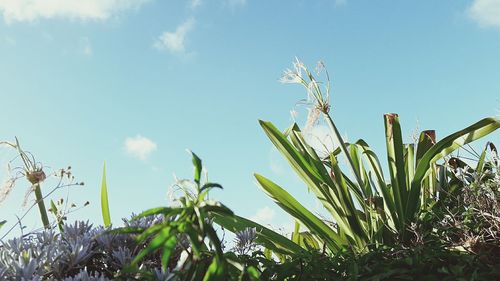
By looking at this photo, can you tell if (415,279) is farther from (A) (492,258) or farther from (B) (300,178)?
(B) (300,178)

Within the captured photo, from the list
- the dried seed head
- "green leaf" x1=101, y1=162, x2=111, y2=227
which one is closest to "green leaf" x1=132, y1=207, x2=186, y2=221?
"green leaf" x1=101, y1=162, x2=111, y2=227

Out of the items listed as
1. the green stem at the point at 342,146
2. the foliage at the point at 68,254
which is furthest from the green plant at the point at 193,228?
the green stem at the point at 342,146

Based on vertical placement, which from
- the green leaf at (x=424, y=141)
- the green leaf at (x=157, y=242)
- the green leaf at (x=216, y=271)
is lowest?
the green leaf at (x=216, y=271)

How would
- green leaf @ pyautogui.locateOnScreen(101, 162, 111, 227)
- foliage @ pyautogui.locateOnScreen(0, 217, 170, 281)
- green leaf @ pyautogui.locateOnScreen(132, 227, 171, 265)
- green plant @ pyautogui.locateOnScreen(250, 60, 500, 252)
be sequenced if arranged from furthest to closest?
1. green plant @ pyautogui.locateOnScreen(250, 60, 500, 252)
2. green leaf @ pyautogui.locateOnScreen(101, 162, 111, 227)
3. foliage @ pyautogui.locateOnScreen(0, 217, 170, 281)
4. green leaf @ pyautogui.locateOnScreen(132, 227, 171, 265)

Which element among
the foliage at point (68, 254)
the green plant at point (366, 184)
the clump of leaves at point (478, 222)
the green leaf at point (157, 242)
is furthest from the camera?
the green plant at point (366, 184)

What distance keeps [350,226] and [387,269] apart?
5.09 ft

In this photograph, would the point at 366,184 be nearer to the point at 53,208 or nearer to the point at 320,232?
the point at 320,232

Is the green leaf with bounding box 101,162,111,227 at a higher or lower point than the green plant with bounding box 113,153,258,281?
higher

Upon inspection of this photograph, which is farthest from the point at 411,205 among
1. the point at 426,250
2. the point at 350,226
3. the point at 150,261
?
the point at 150,261

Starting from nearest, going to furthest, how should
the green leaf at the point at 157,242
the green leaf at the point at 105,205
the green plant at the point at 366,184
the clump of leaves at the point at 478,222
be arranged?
A: the green leaf at the point at 157,242 < the clump of leaves at the point at 478,222 < the green leaf at the point at 105,205 < the green plant at the point at 366,184

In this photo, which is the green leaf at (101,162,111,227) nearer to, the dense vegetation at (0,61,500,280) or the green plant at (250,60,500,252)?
the dense vegetation at (0,61,500,280)

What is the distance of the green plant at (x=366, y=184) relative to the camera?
12.7 feet

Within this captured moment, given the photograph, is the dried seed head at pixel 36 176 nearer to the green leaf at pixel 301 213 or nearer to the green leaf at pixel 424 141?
the green leaf at pixel 301 213

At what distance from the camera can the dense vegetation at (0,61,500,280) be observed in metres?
1.40
